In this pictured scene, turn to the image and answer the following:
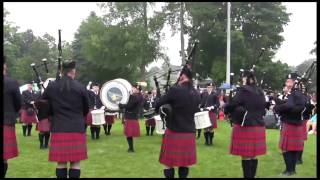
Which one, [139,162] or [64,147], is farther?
[139,162]

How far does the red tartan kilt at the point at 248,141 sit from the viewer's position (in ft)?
Answer: 22.1

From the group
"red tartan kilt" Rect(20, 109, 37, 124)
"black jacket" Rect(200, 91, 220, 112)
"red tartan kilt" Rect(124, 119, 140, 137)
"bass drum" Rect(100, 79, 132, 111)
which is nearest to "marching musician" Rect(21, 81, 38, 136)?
"red tartan kilt" Rect(20, 109, 37, 124)

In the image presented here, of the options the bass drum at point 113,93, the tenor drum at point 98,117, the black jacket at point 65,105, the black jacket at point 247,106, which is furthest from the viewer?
the bass drum at point 113,93

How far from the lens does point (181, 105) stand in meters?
6.06

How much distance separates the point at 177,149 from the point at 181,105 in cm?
56

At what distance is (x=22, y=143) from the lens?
11.6m

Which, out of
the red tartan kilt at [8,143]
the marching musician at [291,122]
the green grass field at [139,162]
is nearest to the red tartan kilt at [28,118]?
the green grass field at [139,162]

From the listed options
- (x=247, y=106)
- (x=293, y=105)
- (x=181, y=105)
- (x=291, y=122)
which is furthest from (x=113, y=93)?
(x=181, y=105)

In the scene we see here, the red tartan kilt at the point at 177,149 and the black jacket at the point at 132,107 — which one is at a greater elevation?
the black jacket at the point at 132,107

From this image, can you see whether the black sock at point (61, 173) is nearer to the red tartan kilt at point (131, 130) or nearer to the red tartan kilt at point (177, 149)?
the red tartan kilt at point (177, 149)

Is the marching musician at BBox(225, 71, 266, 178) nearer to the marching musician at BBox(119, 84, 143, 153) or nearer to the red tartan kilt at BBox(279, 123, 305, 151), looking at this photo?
the red tartan kilt at BBox(279, 123, 305, 151)

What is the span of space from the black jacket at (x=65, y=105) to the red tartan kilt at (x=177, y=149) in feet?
3.79

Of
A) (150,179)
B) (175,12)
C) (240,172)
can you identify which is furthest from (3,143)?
(175,12)

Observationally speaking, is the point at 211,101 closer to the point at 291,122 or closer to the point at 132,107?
the point at 132,107
